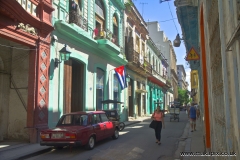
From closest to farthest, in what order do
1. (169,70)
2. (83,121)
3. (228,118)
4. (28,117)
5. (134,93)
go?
1. (228,118)
2. (83,121)
3. (28,117)
4. (134,93)
5. (169,70)

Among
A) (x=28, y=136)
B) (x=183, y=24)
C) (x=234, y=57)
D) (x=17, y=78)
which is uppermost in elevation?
(x=183, y=24)

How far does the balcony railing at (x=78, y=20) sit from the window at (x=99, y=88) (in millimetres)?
3796

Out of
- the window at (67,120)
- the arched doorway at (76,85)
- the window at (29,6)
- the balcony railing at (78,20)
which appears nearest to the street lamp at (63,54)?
the arched doorway at (76,85)

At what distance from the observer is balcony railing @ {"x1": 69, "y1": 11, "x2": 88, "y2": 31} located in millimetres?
14391

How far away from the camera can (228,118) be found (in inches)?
118

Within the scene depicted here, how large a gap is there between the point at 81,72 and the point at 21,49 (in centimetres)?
489

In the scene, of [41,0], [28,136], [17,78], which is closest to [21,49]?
[17,78]

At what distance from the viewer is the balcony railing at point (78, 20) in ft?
47.2

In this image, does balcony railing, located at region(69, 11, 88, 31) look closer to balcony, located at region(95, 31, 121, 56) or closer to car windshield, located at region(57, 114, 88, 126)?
balcony, located at region(95, 31, 121, 56)

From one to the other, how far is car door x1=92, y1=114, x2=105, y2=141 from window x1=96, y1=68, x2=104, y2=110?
695cm

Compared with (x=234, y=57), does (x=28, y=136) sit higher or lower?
lower

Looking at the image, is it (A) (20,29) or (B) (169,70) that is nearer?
(A) (20,29)

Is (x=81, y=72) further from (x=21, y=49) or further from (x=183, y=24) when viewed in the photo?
(x=183, y=24)

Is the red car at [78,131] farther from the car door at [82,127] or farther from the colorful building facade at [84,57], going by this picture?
the colorful building facade at [84,57]
